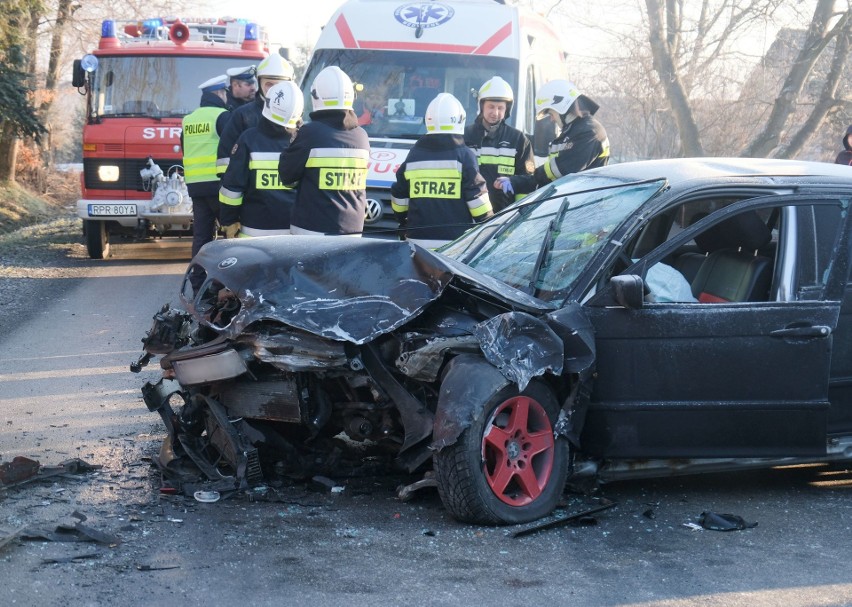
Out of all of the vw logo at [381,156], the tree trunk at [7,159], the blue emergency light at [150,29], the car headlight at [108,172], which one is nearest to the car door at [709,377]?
the vw logo at [381,156]

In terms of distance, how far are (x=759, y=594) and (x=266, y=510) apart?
2.04m

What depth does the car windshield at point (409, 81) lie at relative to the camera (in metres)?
10.7

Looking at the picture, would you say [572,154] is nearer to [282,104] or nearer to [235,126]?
[282,104]

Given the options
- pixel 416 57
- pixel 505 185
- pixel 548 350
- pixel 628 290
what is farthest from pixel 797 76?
pixel 548 350

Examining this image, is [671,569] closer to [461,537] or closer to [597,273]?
[461,537]

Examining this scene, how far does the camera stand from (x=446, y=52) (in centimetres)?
1088

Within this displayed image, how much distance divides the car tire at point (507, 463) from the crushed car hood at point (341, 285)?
0.43m

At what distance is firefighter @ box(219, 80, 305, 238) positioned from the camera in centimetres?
771

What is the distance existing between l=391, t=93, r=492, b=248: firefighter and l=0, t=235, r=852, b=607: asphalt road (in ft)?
8.82

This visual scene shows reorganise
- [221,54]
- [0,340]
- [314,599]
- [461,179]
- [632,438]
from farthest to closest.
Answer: [221,54], [0,340], [461,179], [632,438], [314,599]

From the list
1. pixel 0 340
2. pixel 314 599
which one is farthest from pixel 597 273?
pixel 0 340

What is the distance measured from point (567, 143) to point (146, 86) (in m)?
6.95

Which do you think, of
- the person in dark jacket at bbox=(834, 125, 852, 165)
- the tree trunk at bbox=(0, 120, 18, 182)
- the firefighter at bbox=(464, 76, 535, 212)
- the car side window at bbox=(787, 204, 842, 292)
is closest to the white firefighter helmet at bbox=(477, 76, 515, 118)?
the firefighter at bbox=(464, 76, 535, 212)

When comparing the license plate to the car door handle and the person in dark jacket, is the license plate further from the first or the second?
the car door handle
